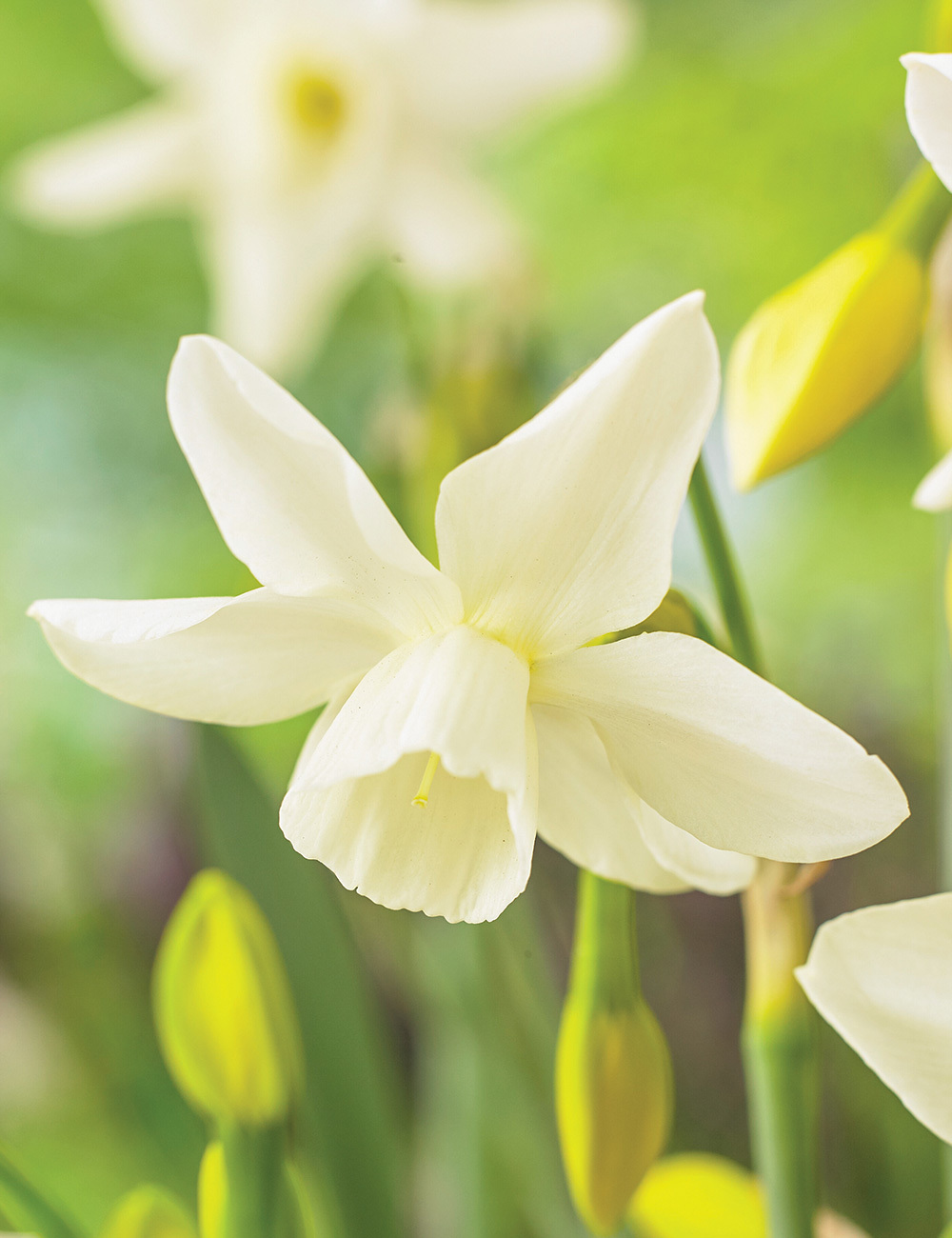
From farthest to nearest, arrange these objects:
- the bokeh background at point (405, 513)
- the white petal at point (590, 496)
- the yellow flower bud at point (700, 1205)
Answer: the bokeh background at point (405, 513) < the yellow flower bud at point (700, 1205) < the white petal at point (590, 496)

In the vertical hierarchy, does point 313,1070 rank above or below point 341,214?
below

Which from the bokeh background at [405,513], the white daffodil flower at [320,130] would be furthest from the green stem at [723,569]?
the white daffodil flower at [320,130]

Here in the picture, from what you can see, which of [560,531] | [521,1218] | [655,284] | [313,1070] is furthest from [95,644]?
[655,284]

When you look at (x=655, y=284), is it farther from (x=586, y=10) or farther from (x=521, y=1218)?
(x=521, y=1218)

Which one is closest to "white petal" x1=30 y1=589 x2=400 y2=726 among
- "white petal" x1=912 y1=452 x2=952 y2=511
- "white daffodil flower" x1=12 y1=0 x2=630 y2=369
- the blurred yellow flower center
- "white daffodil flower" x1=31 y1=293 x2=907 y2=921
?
"white daffodil flower" x1=31 y1=293 x2=907 y2=921

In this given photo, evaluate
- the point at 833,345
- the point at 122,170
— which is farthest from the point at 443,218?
the point at 833,345

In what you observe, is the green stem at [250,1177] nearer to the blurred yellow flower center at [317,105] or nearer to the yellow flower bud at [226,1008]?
the yellow flower bud at [226,1008]
